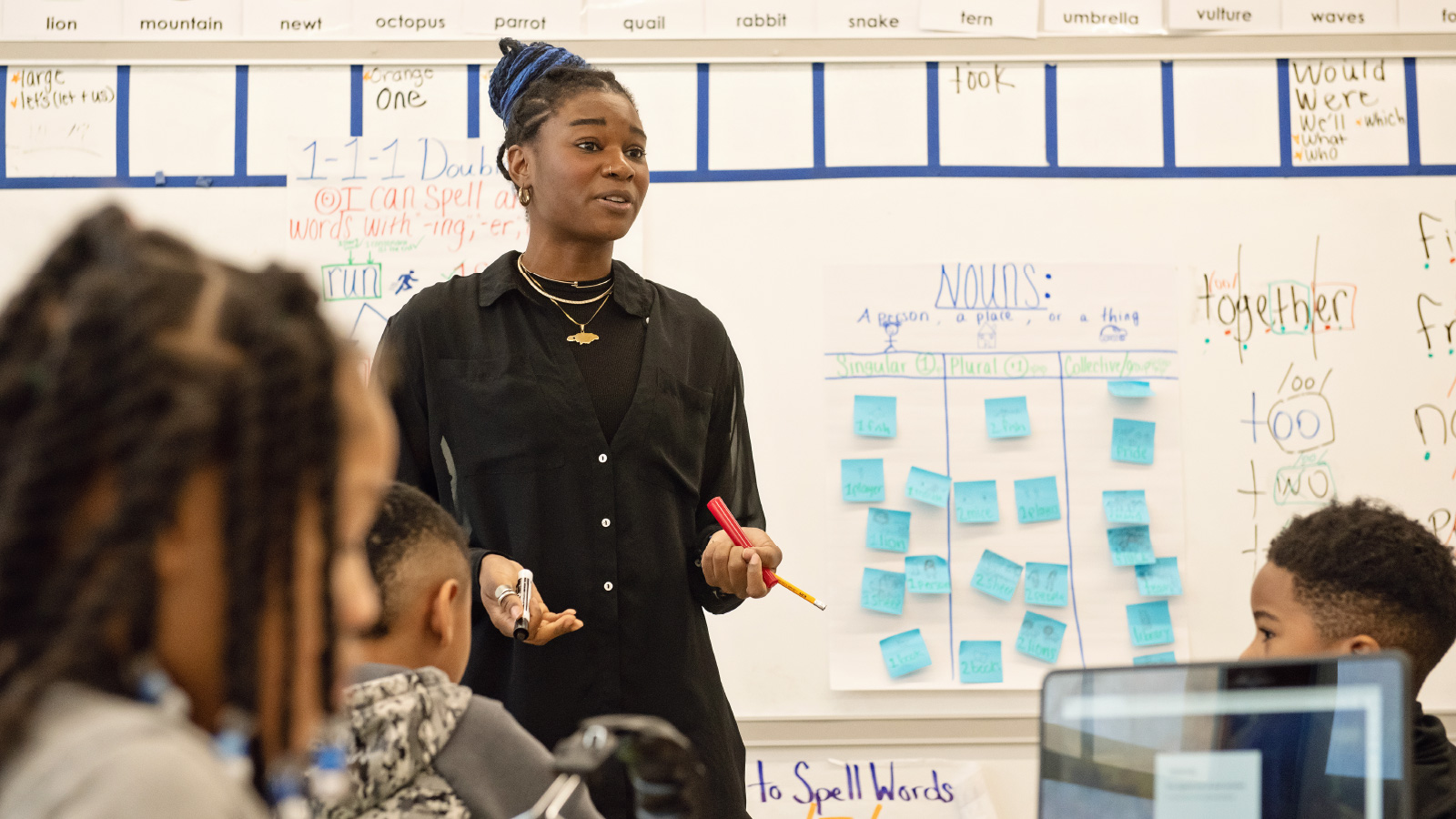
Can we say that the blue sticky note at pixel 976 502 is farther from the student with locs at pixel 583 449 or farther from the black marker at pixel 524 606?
the black marker at pixel 524 606

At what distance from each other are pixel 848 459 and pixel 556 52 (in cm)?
120

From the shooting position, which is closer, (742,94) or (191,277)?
(191,277)

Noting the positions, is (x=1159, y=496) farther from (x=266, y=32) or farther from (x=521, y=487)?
(x=266, y=32)

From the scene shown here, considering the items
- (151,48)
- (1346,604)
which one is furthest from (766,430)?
(151,48)

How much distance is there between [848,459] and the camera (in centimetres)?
266

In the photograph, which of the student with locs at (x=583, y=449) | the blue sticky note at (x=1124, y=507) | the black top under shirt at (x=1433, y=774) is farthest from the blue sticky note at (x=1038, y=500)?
the black top under shirt at (x=1433, y=774)

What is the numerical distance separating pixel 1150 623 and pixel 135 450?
2481 mm

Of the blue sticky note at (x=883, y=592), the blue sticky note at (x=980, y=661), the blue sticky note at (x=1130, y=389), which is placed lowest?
the blue sticky note at (x=980, y=661)

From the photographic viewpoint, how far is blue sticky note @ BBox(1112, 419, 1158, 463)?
2.66m

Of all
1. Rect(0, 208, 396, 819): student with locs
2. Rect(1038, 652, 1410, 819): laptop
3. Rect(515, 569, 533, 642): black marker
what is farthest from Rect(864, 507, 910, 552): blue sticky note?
Rect(0, 208, 396, 819): student with locs

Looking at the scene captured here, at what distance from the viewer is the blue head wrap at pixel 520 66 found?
1804 mm

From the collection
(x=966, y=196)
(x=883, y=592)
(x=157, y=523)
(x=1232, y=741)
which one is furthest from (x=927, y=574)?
(x=157, y=523)

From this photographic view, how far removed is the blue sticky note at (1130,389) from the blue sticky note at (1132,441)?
6 centimetres

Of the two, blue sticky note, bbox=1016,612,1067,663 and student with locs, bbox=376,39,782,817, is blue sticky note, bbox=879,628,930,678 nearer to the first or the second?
blue sticky note, bbox=1016,612,1067,663
